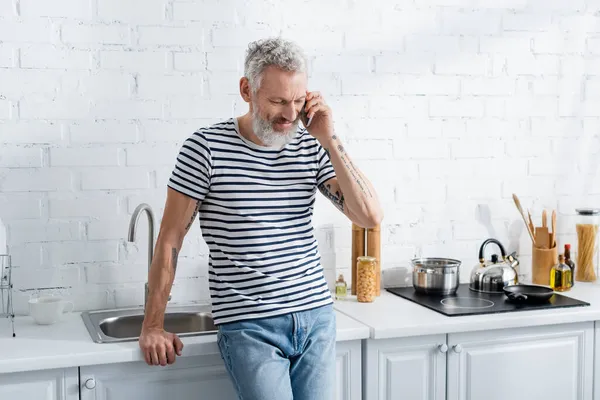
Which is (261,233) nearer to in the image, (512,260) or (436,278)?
(436,278)

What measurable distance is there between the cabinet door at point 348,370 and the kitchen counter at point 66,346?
0.05 m

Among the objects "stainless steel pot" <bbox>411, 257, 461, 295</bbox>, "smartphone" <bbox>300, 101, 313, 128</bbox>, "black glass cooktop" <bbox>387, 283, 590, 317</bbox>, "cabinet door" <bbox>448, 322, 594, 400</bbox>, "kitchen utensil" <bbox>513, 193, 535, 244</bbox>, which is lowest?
"cabinet door" <bbox>448, 322, 594, 400</bbox>

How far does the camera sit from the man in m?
2.13

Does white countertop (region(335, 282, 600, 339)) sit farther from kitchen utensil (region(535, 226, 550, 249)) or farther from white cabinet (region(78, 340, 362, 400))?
kitchen utensil (region(535, 226, 550, 249))

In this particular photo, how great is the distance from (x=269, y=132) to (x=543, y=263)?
1.57 metres

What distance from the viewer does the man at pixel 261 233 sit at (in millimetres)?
2133

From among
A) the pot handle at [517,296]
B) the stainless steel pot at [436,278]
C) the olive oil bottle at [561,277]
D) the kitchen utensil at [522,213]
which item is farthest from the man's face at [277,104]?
the olive oil bottle at [561,277]

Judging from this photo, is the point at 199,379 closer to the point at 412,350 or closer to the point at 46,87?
the point at 412,350

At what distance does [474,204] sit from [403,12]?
34.0 inches

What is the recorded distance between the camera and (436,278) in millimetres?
2916

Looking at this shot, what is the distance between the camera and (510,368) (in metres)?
2.63

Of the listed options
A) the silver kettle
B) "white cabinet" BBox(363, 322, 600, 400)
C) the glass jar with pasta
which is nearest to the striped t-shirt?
"white cabinet" BBox(363, 322, 600, 400)

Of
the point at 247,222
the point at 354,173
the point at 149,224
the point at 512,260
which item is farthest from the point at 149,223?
the point at 512,260

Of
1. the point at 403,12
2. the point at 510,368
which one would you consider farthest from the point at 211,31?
the point at 510,368
